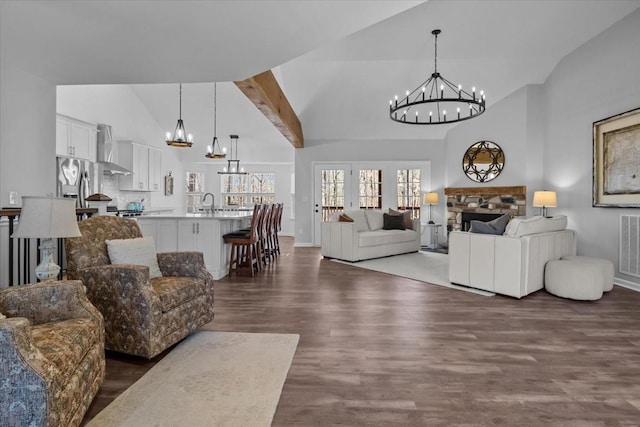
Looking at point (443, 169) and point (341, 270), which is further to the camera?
point (443, 169)

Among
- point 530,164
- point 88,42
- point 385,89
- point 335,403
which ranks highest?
point 385,89

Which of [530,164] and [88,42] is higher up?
[88,42]

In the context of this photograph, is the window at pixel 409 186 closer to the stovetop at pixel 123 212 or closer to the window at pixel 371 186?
the window at pixel 371 186

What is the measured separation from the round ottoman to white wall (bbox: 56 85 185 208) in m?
7.35

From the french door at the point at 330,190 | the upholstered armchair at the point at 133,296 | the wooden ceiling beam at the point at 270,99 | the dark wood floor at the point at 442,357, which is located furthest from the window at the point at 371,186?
the upholstered armchair at the point at 133,296

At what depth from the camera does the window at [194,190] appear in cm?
1091

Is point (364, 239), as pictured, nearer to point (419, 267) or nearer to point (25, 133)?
point (419, 267)

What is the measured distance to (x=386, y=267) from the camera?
5.88 m

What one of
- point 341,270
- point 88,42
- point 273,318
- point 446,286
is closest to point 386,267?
point 341,270

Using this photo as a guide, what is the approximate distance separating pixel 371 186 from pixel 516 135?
3252 millimetres

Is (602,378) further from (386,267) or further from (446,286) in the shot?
(386,267)

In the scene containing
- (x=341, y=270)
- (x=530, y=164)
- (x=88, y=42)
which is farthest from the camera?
(x=530, y=164)

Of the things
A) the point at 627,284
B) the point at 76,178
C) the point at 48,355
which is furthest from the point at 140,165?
the point at 627,284

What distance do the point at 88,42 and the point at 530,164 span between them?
22.9ft
